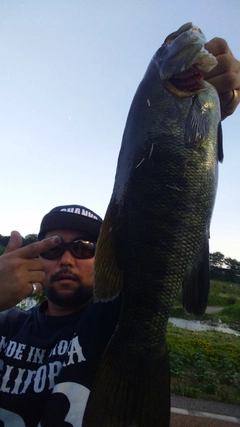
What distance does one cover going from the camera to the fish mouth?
1.92 m

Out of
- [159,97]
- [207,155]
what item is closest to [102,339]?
[207,155]

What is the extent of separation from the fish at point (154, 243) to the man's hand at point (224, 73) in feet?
0.61

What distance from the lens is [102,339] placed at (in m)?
2.41

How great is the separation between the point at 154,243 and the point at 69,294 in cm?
140

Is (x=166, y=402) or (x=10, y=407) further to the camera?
(x=10, y=407)

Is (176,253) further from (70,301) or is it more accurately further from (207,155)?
(70,301)

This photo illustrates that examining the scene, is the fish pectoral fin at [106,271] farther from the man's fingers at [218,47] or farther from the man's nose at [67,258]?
the man's fingers at [218,47]

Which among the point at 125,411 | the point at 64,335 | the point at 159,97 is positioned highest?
the point at 159,97

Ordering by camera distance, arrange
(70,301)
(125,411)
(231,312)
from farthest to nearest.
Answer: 1. (231,312)
2. (70,301)
3. (125,411)

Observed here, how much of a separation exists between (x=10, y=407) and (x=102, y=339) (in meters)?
0.77

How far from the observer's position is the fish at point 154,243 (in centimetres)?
166

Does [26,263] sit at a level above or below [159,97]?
below

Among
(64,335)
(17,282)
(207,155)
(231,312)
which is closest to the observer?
(207,155)

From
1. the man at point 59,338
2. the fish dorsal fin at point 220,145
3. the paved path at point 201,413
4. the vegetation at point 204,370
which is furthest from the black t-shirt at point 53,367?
the paved path at point 201,413
